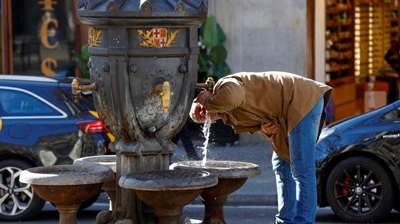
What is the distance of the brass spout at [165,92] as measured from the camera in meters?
7.92

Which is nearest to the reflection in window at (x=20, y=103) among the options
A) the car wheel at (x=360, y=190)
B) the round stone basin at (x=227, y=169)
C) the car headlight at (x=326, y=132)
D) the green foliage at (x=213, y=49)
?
the car headlight at (x=326, y=132)

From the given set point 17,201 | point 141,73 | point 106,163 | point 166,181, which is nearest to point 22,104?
point 17,201

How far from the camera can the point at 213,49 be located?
19031mm

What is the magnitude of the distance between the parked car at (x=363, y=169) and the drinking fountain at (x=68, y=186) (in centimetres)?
481

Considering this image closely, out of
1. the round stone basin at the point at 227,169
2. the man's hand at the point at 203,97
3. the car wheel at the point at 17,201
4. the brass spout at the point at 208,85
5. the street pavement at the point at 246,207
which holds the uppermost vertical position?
the brass spout at the point at 208,85

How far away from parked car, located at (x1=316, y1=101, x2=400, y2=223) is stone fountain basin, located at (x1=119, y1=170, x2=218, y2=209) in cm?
486

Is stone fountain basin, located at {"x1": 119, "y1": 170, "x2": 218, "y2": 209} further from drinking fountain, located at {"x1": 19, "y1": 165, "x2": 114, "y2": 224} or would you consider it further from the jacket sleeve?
the jacket sleeve

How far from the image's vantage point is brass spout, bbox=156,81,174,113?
7.92 metres

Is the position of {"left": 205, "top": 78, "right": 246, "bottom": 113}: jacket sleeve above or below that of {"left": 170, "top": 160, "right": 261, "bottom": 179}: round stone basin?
above

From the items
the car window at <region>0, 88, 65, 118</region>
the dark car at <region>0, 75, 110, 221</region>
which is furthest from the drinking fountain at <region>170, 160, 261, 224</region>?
the car window at <region>0, 88, 65, 118</region>

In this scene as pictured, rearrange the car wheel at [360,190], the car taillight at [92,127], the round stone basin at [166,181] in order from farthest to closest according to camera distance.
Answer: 1. the car taillight at [92,127]
2. the car wheel at [360,190]
3. the round stone basin at [166,181]

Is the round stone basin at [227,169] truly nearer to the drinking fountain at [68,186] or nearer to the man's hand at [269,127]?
the man's hand at [269,127]

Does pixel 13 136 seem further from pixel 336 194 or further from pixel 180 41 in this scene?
pixel 180 41

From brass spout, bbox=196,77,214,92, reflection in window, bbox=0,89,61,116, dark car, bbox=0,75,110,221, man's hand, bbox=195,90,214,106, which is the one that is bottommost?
dark car, bbox=0,75,110,221
